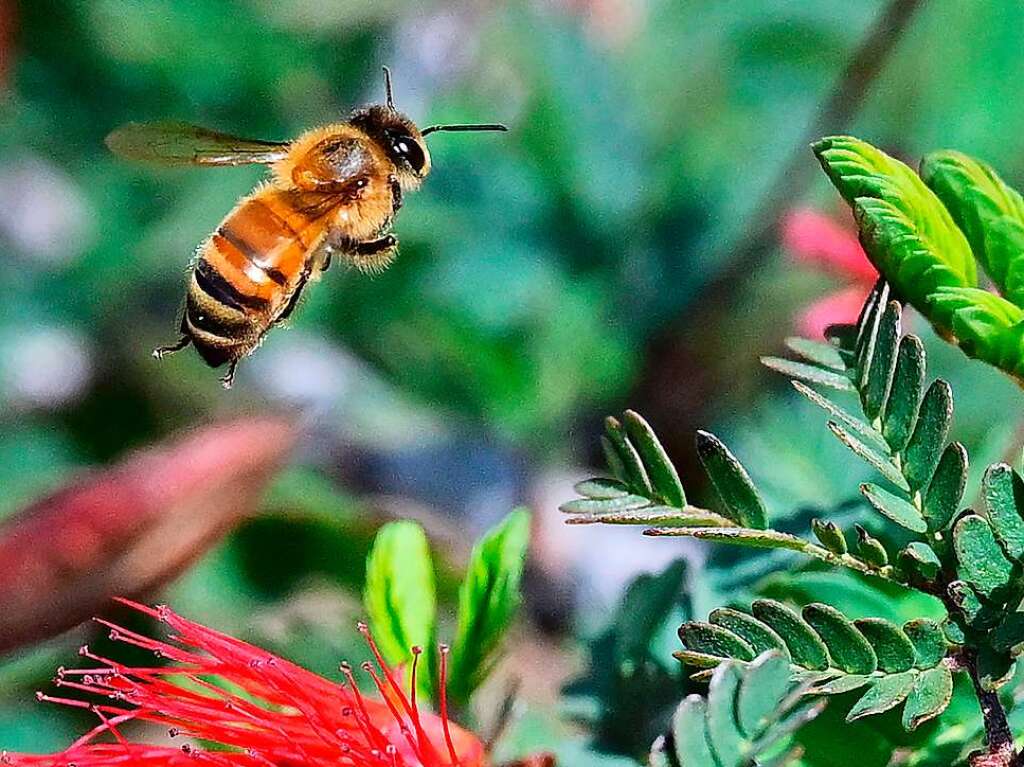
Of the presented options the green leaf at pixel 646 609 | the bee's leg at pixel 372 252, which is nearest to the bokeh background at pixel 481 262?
the bee's leg at pixel 372 252

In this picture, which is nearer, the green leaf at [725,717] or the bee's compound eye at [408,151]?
the green leaf at [725,717]

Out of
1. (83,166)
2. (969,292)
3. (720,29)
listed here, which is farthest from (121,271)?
(969,292)

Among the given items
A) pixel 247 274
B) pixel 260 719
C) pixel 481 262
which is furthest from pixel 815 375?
pixel 481 262

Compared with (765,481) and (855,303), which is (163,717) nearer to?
(765,481)

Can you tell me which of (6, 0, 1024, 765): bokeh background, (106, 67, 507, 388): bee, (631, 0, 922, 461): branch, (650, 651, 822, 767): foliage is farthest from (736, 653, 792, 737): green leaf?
(631, 0, 922, 461): branch

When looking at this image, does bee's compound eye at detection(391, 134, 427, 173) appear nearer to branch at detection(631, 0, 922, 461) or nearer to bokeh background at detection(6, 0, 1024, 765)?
bokeh background at detection(6, 0, 1024, 765)

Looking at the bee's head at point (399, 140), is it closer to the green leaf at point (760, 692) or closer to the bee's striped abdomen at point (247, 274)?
the bee's striped abdomen at point (247, 274)
